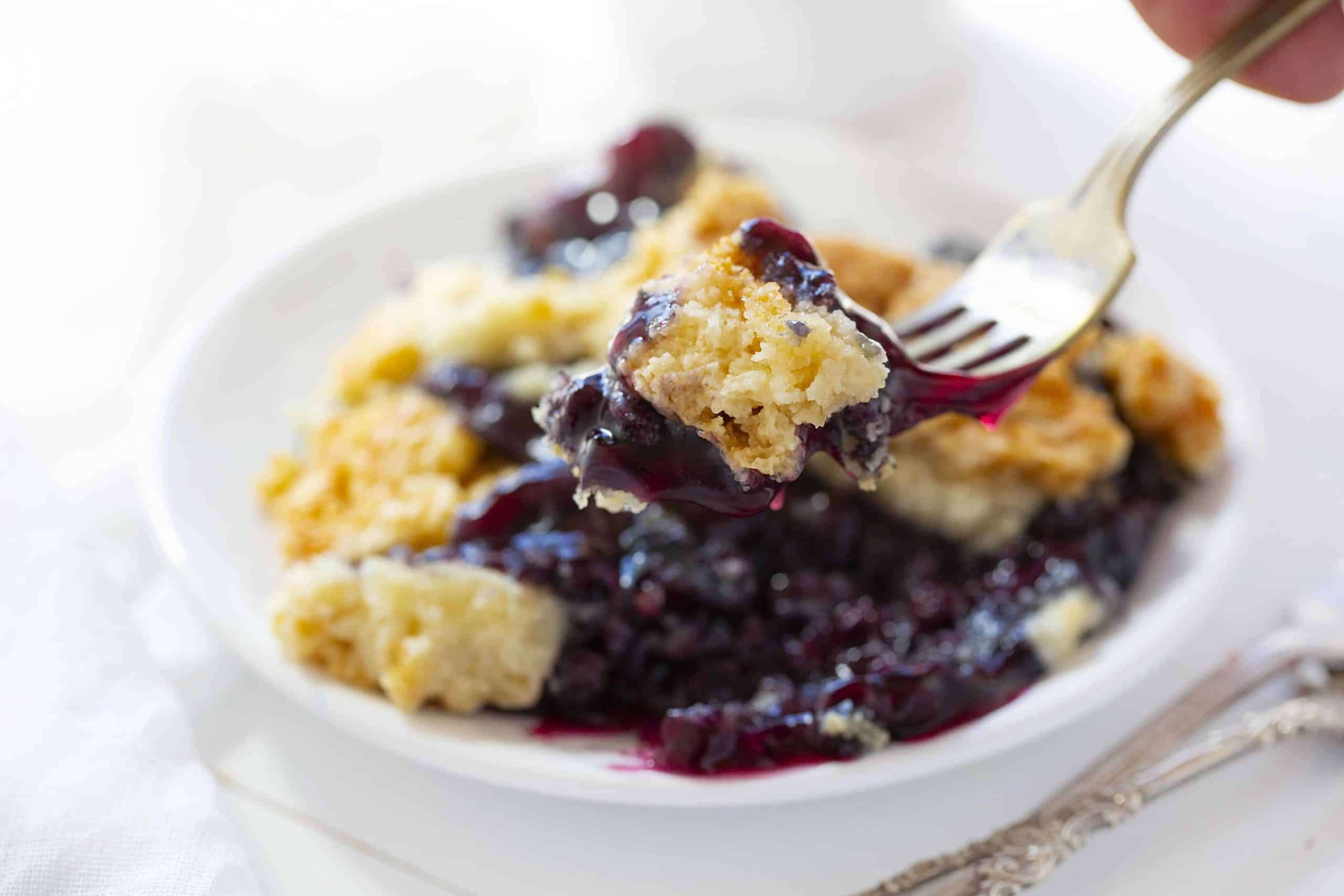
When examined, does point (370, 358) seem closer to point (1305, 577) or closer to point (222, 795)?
point (222, 795)

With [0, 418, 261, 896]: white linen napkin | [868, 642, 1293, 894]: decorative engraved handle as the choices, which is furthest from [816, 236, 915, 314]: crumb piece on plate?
[0, 418, 261, 896]: white linen napkin

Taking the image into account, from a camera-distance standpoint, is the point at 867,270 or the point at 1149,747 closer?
the point at 1149,747

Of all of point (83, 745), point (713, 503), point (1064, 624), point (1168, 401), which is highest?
point (713, 503)

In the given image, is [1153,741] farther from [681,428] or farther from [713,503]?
[681,428]

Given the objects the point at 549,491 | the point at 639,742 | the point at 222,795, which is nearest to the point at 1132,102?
the point at 549,491

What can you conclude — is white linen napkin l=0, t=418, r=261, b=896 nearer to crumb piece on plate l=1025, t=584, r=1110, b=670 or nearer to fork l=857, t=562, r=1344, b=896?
fork l=857, t=562, r=1344, b=896

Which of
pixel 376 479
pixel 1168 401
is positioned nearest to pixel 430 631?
pixel 376 479

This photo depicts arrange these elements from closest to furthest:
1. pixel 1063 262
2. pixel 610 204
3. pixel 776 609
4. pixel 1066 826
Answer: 1. pixel 1066 826
2. pixel 1063 262
3. pixel 776 609
4. pixel 610 204
